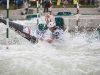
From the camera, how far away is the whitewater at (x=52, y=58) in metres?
6.59

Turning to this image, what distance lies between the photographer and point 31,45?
30.2 feet

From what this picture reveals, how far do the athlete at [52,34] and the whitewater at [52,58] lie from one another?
7.4 inches

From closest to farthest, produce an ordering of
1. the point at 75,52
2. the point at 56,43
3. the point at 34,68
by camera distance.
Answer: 1. the point at 34,68
2. the point at 75,52
3. the point at 56,43

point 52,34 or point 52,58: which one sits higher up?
point 52,34

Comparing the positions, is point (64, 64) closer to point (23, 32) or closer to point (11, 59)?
point (11, 59)

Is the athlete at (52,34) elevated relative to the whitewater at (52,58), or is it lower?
elevated

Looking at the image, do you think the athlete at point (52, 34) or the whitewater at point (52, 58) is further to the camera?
the athlete at point (52, 34)

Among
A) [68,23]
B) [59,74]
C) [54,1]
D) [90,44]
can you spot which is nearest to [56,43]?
[90,44]

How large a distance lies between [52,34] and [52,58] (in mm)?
1497

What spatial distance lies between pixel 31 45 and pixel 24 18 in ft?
37.0

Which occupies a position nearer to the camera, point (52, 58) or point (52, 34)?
point (52, 58)

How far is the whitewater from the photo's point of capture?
6594 mm

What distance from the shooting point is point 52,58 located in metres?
7.61

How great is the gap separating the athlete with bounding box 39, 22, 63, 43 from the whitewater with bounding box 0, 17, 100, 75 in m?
0.19
